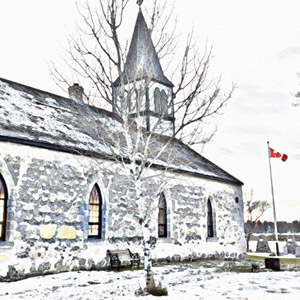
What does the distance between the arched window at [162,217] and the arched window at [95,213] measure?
131 inches

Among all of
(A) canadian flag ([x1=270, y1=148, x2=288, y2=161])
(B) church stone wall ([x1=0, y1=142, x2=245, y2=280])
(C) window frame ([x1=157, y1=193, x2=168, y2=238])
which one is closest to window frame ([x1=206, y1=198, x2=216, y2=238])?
(B) church stone wall ([x1=0, y1=142, x2=245, y2=280])

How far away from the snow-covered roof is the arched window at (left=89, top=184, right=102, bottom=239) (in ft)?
4.71

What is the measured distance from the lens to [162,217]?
15.5 metres

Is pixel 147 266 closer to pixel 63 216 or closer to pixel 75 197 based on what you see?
pixel 63 216

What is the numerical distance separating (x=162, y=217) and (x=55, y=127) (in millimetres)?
6027

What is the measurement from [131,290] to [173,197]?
7761 millimetres

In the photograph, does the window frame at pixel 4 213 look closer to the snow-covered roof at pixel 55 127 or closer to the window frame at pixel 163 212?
the snow-covered roof at pixel 55 127

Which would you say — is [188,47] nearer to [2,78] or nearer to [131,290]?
[131,290]

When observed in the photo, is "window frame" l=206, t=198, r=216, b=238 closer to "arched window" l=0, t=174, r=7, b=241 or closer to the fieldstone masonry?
the fieldstone masonry

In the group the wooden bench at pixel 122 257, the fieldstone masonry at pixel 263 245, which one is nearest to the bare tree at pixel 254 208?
the fieldstone masonry at pixel 263 245

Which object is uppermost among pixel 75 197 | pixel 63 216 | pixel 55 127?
pixel 55 127

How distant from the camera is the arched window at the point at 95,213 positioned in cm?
1266

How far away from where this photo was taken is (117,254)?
41.0 ft

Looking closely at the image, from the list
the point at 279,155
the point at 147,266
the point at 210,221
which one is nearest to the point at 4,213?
the point at 147,266
